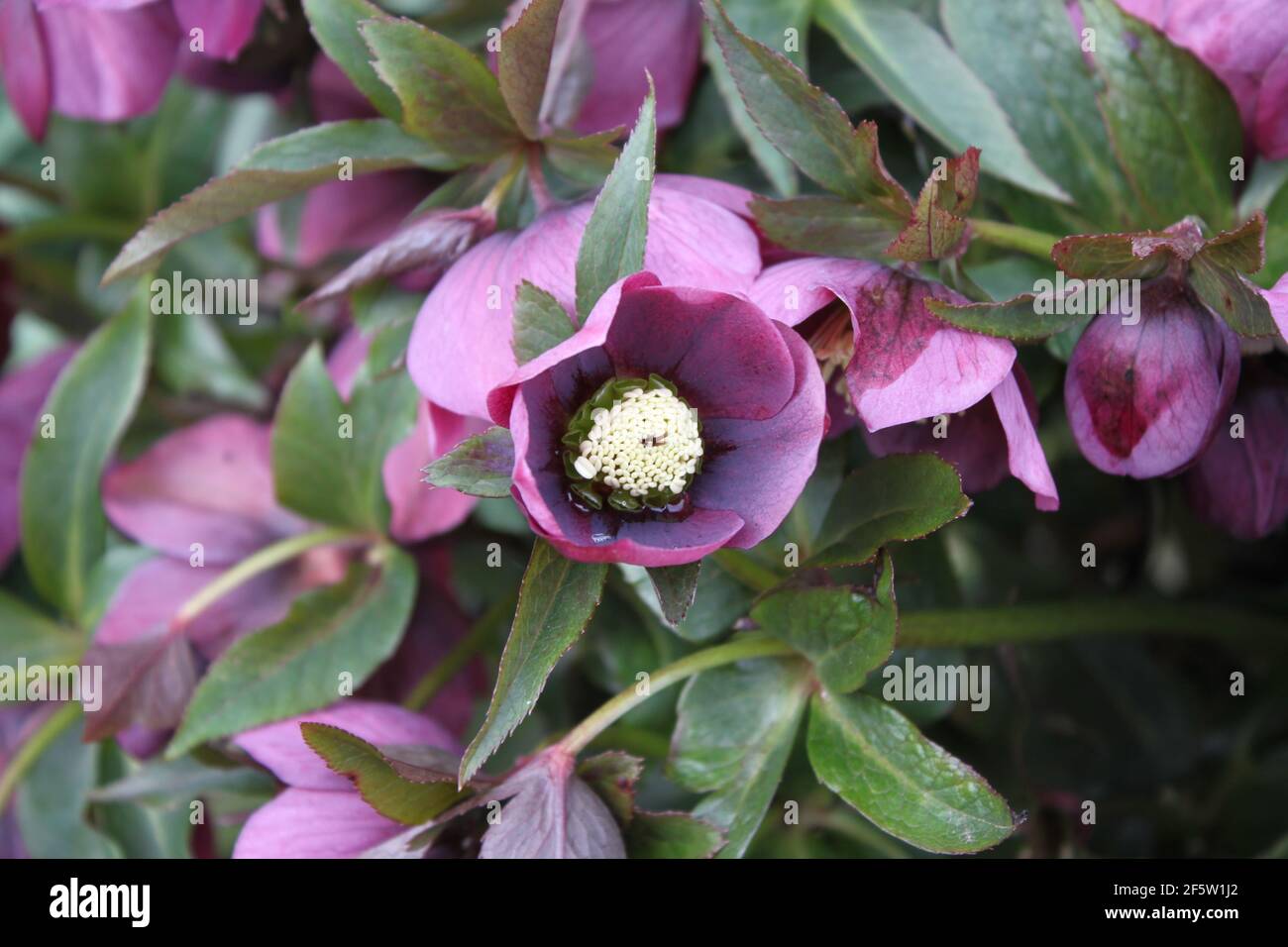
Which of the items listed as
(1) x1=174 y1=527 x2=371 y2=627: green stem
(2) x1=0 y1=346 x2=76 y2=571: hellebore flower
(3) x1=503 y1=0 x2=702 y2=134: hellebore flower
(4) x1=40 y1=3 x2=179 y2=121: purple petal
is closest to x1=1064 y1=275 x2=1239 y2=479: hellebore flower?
(3) x1=503 y1=0 x2=702 y2=134: hellebore flower

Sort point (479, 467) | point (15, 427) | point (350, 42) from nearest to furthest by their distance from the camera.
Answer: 1. point (479, 467)
2. point (350, 42)
3. point (15, 427)

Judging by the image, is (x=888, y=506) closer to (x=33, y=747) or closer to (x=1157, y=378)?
(x=1157, y=378)

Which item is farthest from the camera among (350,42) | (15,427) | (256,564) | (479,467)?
(15,427)

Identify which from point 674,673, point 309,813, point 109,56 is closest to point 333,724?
point 309,813

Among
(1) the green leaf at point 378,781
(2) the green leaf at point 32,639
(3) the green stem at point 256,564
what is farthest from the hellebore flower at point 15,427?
(1) the green leaf at point 378,781

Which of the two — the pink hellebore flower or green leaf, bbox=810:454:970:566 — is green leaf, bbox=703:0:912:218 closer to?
green leaf, bbox=810:454:970:566
